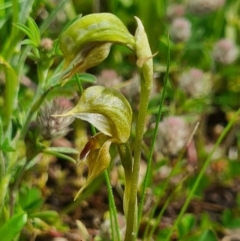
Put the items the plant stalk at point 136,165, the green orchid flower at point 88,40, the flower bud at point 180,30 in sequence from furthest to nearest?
1. the flower bud at point 180,30
2. the plant stalk at point 136,165
3. the green orchid flower at point 88,40

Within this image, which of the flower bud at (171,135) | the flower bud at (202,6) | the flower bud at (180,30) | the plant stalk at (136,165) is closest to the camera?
the plant stalk at (136,165)

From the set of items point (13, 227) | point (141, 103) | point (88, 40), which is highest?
point (88, 40)

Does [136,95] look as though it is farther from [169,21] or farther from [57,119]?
[169,21]

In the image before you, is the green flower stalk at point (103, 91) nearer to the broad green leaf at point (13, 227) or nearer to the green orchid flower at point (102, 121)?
the green orchid flower at point (102, 121)

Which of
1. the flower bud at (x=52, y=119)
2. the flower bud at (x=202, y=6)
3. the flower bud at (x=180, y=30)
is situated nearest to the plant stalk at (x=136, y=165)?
the flower bud at (x=52, y=119)

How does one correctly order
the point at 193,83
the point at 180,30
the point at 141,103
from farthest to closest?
1. the point at 180,30
2. the point at 193,83
3. the point at 141,103

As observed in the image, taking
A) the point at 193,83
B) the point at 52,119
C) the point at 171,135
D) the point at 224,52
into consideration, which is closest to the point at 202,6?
the point at 224,52

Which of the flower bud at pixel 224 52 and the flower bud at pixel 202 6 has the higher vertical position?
the flower bud at pixel 202 6

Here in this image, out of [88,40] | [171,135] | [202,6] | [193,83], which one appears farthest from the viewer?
[202,6]

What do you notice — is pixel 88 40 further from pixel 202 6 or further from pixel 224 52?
pixel 202 6
